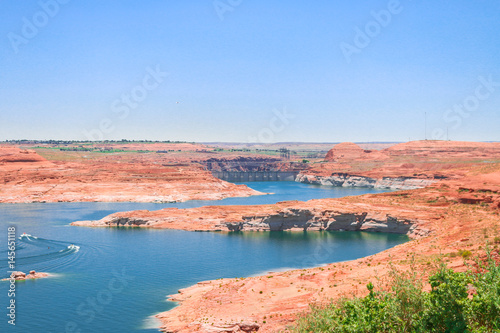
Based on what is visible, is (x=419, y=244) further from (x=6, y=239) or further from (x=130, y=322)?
(x=6, y=239)

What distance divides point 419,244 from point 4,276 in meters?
45.5

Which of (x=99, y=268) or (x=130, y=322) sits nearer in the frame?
(x=130, y=322)

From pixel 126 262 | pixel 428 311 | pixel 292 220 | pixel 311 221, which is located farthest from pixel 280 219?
pixel 428 311

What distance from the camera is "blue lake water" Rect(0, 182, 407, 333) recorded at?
4188cm

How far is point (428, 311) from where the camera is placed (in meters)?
26.2

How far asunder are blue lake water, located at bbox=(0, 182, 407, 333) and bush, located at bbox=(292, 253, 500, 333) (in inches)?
672

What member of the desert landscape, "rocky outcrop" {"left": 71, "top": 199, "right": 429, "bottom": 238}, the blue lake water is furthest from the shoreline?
"rocky outcrop" {"left": 71, "top": 199, "right": 429, "bottom": 238}

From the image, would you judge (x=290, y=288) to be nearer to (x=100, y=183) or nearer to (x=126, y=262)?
(x=126, y=262)

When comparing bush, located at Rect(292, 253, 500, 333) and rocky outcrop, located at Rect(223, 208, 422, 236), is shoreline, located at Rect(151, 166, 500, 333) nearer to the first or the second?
bush, located at Rect(292, 253, 500, 333)

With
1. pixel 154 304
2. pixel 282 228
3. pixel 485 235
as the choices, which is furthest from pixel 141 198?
pixel 485 235

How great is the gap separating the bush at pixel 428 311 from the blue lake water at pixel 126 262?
17.1m

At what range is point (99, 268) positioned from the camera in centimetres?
5812

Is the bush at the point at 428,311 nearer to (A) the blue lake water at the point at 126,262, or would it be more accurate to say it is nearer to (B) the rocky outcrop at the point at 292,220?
(A) the blue lake water at the point at 126,262

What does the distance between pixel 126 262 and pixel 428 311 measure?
43.2 m
